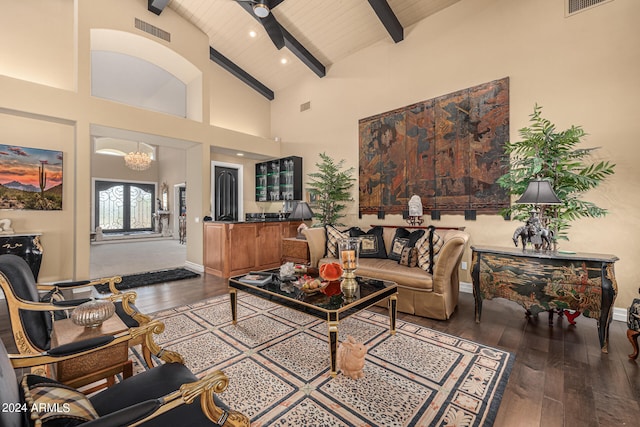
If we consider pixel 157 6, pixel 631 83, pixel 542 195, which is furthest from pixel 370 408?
pixel 157 6

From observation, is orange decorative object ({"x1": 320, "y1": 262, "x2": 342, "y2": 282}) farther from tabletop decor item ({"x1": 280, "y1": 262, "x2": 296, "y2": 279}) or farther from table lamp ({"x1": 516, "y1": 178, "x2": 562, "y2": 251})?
table lamp ({"x1": 516, "y1": 178, "x2": 562, "y2": 251})

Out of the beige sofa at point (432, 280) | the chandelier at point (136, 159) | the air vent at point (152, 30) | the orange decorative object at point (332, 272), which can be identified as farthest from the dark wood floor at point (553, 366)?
the chandelier at point (136, 159)

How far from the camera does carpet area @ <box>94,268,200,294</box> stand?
431 cm

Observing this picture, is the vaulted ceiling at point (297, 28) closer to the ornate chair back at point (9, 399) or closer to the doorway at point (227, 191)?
the doorway at point (227, 191)

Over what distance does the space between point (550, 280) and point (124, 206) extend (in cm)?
1462

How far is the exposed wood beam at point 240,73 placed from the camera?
→ 6.27 meters

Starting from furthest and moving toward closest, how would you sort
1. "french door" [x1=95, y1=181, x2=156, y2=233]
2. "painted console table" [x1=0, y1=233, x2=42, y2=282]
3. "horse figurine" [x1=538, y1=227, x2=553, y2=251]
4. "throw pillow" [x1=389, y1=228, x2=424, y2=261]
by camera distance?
"french door" [x1=95, y1=181, x2=156, y2=233], "painted console table" [x1=0, y1=233, x2=42, y2=282], "throw pillow" [x1=389, y1=228, x2=424, y2=261], "horse figurine" [x1=538, y1=227, x2=553, y2=251]

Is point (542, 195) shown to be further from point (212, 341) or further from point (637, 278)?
point (212, 341)

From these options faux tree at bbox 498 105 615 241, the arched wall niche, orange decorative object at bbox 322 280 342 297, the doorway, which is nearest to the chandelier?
the arched wall niche

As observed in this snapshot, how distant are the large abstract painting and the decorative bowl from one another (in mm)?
4131

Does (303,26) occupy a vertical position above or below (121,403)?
above

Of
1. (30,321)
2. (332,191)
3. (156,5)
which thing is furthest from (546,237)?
(156,5)

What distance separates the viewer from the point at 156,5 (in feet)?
15.4

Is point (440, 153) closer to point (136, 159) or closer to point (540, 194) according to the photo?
point (540, 194)
